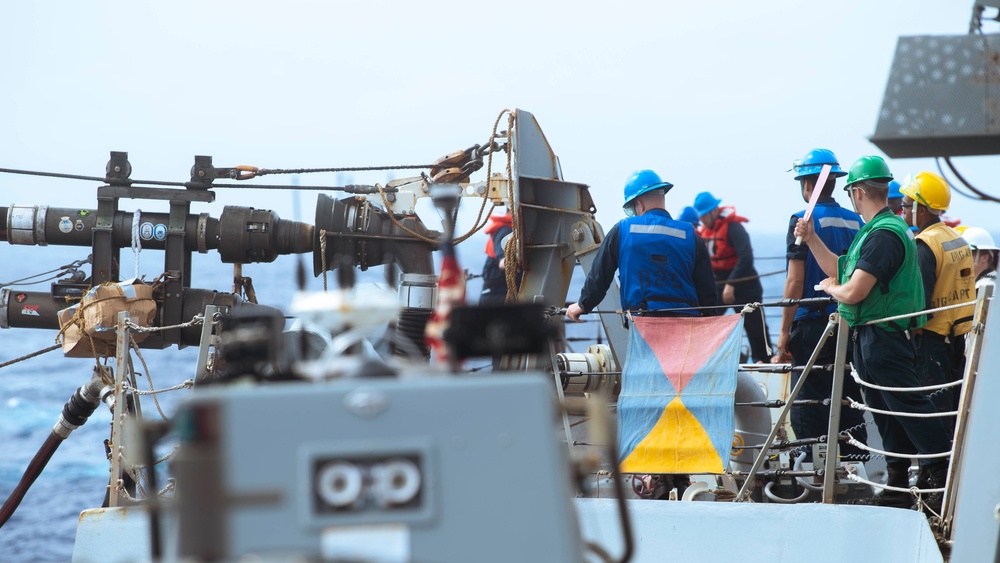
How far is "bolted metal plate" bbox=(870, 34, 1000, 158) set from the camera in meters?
3.12

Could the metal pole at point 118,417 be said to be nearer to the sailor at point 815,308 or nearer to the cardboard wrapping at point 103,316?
the cardboard wrapping at point 103,316

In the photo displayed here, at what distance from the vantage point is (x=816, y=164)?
22.5 feet

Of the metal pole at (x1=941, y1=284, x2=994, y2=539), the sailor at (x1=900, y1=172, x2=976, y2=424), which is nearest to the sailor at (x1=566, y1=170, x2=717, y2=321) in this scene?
the sailor at (x1=900, y1=172, x2=976, y2=424)

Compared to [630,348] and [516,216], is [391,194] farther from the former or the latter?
[630,348]

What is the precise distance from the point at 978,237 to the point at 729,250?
2802mm

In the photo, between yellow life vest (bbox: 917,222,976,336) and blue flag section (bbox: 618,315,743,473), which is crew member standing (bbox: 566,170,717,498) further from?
yellow life vest (bbox: 917,222,976,336)

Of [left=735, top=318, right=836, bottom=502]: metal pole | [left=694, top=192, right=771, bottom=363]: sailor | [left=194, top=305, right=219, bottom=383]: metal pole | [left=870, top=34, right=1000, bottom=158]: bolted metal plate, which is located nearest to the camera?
[left=870, top=34, right=1000, bottom=158]: bolted metal plate

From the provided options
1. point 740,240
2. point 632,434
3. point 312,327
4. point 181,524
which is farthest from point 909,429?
point 740,240

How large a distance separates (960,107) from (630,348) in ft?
11.1

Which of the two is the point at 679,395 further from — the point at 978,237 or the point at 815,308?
the point at 978,237

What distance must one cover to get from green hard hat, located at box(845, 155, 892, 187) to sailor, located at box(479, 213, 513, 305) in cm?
506

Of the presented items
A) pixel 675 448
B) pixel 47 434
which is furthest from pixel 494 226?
pixel 47 434

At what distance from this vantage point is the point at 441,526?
2.48 metres

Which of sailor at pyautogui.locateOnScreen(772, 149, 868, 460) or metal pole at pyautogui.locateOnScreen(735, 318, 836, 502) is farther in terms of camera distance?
sailor at pyautogui.locateOnScreen(772, 149, 868, 460)
